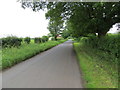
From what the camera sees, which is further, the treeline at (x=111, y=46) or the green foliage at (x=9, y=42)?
the green foliage at (x=9, y=42)

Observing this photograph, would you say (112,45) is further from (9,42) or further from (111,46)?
(9,42)

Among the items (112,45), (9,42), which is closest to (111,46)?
(112,45)

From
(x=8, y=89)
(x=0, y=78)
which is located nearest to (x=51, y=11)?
(x=0, y=78)

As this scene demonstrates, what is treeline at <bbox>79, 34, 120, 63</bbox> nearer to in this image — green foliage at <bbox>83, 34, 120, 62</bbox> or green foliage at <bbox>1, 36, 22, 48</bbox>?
green foliage at <bbox>83, 34, 120, 62</bbox>

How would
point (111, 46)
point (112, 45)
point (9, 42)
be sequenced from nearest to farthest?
point (112, 45) < point (111, 46) < point (9, 42)

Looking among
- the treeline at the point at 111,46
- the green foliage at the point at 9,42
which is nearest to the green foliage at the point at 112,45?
the treeline at the point at 111,46

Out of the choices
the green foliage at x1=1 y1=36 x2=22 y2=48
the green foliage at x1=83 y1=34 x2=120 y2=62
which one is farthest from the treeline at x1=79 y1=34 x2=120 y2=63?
the green foliage at x1=1 y1=36 x2=22 y2=48

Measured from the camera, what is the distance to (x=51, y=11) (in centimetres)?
1045

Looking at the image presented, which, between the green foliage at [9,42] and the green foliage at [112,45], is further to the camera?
the green foliage at [9,42]

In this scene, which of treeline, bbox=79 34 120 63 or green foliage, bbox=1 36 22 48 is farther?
green foliage, bbox=1 36 22 48

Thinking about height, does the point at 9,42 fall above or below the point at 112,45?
above

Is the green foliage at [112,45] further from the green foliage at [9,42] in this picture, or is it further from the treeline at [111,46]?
the green foliage at [9,42]

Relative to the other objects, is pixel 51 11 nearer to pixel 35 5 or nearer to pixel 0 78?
pixel 35 5

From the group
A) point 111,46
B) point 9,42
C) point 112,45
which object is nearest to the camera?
point 112,45
